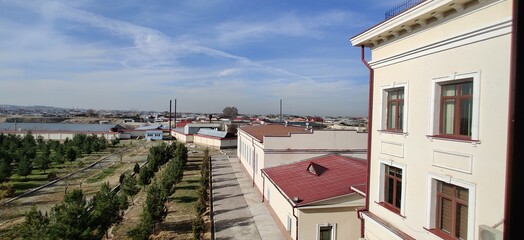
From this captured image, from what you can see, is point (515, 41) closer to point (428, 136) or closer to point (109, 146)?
point (428, 136)

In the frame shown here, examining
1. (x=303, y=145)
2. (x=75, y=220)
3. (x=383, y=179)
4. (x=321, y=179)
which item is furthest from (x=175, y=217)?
(x=383, y=179)

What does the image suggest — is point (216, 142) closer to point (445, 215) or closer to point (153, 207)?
point (153, 207)

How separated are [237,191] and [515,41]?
67.9 ft

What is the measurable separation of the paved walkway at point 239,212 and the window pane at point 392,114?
851 cm

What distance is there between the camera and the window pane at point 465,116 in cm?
626

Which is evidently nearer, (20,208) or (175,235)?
(175,235)

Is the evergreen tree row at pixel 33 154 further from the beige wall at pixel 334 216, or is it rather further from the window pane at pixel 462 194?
the window pane at pixel 462 194

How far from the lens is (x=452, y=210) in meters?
6.72

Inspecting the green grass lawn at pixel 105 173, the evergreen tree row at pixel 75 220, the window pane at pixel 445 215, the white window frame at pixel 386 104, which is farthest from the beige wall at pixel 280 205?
the green grass lawn at pixel 105 173

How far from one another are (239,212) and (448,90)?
14338 millimetres

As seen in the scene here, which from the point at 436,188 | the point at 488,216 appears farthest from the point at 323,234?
the point at 488,216

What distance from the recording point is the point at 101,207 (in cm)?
1361

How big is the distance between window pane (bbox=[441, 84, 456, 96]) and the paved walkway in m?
10.4

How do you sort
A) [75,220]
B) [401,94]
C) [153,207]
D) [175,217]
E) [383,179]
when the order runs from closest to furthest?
[401,94]
[383,179]
[75,220]
[153,207]
[175,217]
